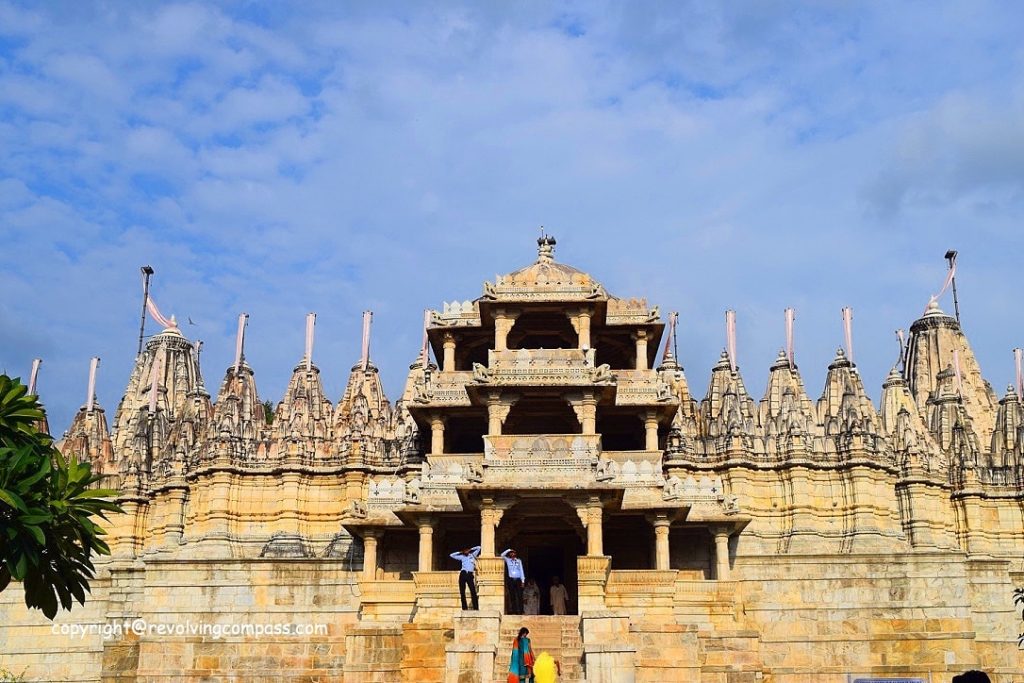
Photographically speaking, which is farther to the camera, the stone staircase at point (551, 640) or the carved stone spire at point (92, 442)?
the carved stone spire at point (92, 442)

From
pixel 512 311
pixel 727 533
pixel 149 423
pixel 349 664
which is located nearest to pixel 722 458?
pixel 727 533

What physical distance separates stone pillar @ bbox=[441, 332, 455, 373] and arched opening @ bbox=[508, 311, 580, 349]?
6.23 feet

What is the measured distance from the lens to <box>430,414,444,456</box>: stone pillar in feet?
118

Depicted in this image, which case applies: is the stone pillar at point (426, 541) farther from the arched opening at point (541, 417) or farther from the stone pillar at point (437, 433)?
the arched opening at point (541, 417)

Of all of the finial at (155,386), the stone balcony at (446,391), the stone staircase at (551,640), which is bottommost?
the stone staircase at (551,640)

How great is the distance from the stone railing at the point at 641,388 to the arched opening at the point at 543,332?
1.86 meters

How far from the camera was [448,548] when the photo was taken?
1423 inches

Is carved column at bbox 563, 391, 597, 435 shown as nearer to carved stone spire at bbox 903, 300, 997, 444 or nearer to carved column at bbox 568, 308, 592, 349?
carved column at bbox 568, 308, 592, 349

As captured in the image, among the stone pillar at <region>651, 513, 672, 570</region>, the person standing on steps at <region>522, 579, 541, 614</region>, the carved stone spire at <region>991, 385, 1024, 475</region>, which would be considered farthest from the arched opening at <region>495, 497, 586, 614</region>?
the carved stone spire at <region>991, 385, 1024, 475</region>

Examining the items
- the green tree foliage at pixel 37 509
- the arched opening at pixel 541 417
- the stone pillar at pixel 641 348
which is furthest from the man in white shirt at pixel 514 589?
the green tree foliage at pixel 37 509

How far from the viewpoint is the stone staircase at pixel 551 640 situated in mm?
26562

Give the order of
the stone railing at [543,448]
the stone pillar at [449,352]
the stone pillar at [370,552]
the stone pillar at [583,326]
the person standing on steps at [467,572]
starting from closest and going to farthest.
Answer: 1. the person standing on steps at [467,572]
2. the stone railing at [543,448]
3. the stone pillar at [370,552]
4. the stone pillar at [583,326]
5. the stone pillar at [449,352]

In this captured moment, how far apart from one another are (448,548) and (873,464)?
55.8ft

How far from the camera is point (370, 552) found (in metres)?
35.3
